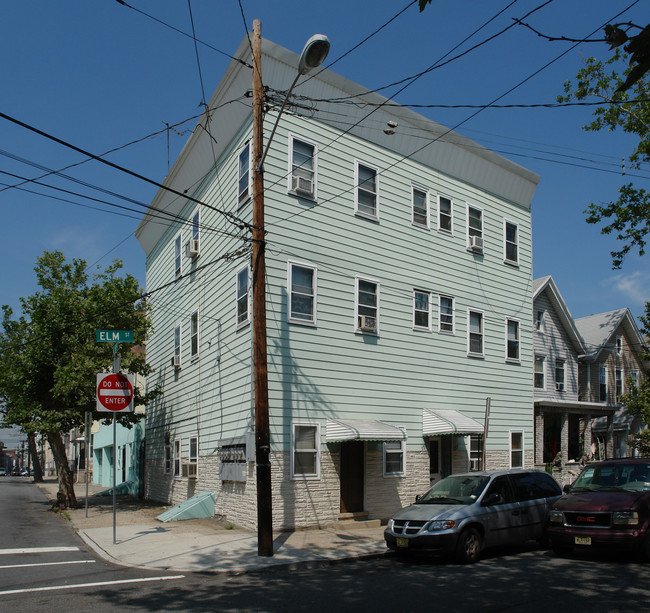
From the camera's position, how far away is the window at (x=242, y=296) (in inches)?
642

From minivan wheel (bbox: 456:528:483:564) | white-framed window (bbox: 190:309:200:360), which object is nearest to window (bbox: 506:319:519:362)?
white-framed window (bbox: 190:309:200:360)

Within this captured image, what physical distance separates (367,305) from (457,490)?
257 inches

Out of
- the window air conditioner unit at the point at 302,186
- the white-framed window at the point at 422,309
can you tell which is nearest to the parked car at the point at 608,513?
the white-framed window at the point at 422,309

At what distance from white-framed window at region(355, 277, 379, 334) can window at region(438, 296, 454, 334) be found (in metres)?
2.77

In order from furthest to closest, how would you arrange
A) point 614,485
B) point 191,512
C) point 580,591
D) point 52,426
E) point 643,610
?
point 52,426, point 191,512, point 614,485, point 580,591, point 643,610

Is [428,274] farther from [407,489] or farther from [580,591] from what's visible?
[580,591]

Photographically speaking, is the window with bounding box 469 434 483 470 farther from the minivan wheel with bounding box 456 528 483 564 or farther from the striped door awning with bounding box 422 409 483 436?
the minivan wheel with bounding box 456 528 483 564

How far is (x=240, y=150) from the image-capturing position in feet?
56.3

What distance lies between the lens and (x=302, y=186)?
16406mm

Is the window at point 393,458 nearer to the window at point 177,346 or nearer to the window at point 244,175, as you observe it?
the window at point 244,175

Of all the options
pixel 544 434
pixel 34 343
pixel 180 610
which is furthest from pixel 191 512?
pixel 544 434

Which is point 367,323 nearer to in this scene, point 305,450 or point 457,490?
point 305,450

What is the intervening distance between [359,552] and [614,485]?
16.2 ft

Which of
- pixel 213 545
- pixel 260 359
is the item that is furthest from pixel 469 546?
pixel 213 545
